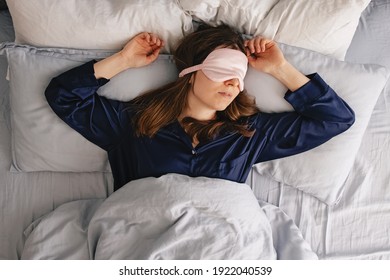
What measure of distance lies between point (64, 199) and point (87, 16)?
1.69 ft

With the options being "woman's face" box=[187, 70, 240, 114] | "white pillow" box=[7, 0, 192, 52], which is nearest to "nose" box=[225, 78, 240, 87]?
"woman's face" box=[187, 70, 240, 114]

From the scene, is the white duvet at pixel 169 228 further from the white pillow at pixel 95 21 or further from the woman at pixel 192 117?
the white pillow at pixel 95 21

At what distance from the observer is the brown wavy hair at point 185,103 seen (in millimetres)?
1516

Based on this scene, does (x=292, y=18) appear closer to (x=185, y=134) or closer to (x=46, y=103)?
(x=185, y=134)

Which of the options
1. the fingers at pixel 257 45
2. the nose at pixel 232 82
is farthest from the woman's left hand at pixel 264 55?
the nose at pixel 232 82

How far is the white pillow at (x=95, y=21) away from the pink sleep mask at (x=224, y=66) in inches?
7.3

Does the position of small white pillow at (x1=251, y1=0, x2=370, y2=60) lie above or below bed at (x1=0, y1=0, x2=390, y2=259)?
above

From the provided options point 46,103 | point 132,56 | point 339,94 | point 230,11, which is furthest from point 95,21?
point 339,94

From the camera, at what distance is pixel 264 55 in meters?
1.56

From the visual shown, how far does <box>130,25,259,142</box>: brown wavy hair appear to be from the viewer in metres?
1.52

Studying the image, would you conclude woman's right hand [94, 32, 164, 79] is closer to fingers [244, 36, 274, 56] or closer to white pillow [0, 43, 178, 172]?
white pillow [0, 43, 178, 172]

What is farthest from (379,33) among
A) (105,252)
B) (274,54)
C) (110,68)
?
(105,252)

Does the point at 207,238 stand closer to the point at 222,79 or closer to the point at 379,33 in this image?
the point at 222,79

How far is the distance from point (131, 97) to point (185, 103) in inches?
6.4
